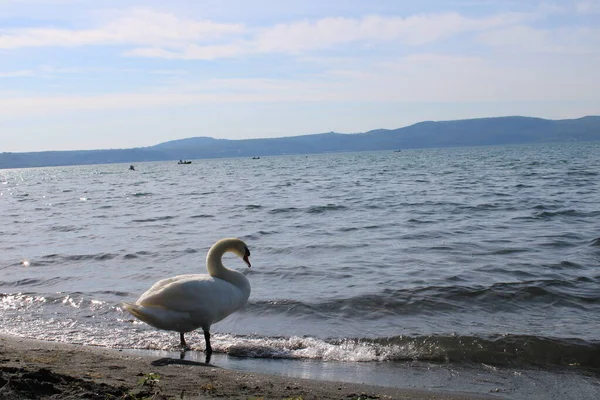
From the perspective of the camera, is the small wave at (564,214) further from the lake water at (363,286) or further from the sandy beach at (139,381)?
the sandy beach at (139,381)

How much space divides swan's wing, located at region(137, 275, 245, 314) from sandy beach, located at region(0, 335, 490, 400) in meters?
0.58

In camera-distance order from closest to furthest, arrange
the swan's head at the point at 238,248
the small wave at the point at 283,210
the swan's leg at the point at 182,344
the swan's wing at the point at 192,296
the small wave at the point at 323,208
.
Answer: the swan's wing at the point at 192,296 → the swan's leg at the point at 182,344 → the swan's head at the point at 238,248 → the small wave at the point at 323,208 → the small wave at the point at 283,210

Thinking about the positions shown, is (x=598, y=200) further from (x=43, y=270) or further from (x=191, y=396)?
(x=191, y=396)

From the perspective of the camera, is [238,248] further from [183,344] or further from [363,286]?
[363,286]

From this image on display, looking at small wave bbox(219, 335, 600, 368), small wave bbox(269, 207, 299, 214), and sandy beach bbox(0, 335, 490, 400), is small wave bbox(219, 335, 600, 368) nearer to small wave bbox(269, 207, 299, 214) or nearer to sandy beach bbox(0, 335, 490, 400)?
sandy beach bbox(0, 335, 490, 400)

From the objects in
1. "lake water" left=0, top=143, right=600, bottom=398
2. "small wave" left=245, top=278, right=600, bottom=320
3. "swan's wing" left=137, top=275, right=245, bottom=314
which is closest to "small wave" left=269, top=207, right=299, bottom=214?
"lake water" left=0, top=143, right=600, bottom=398

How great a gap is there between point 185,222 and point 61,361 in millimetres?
14364

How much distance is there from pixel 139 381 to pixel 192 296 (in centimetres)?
210

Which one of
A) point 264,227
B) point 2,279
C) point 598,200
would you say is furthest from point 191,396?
point 598,200

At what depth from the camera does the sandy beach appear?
4.61m

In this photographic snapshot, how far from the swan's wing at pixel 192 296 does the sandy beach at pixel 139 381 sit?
580 millimetres

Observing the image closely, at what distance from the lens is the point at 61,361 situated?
609 centimetres

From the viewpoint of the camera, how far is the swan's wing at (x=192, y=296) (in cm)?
712

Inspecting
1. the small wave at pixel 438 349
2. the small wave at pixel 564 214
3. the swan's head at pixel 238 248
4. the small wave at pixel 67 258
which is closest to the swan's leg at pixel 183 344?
the small wave at pixel 438 349
